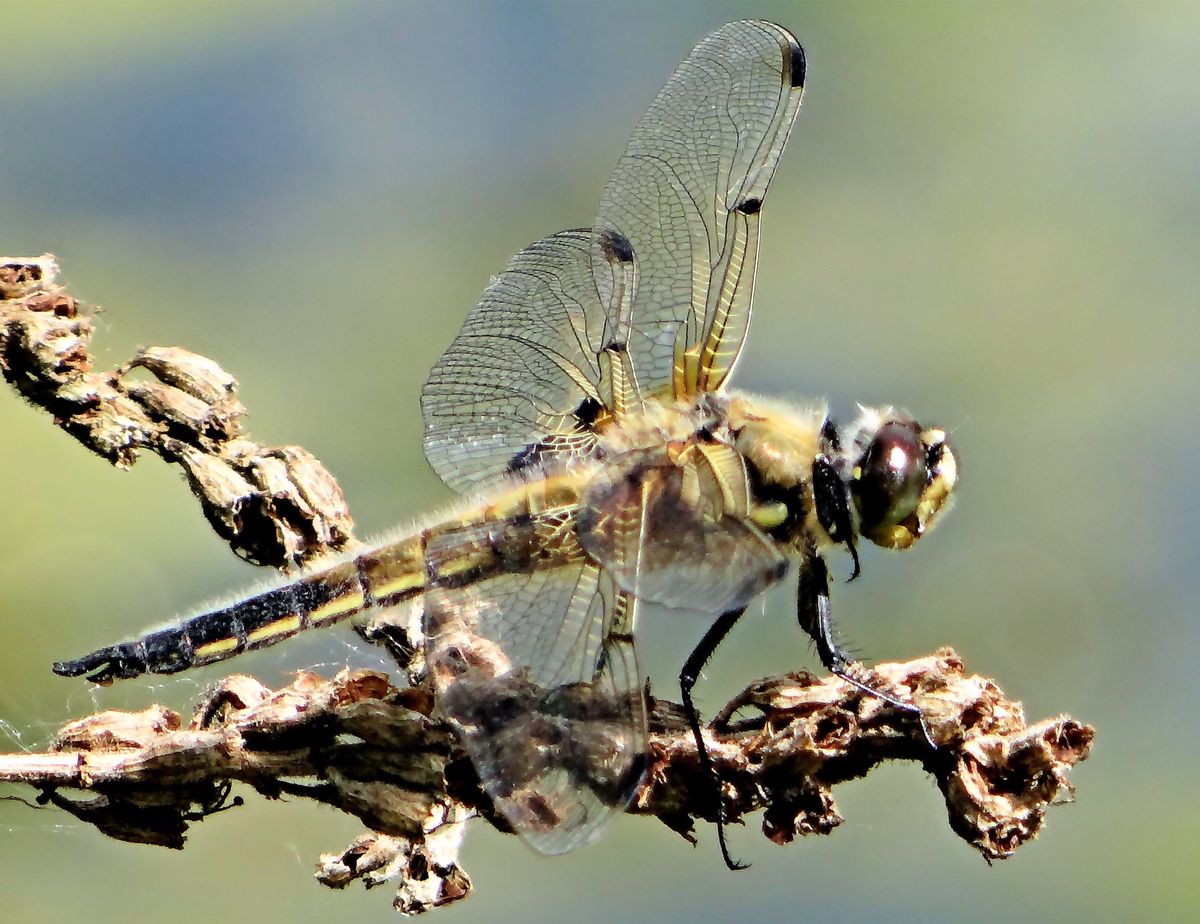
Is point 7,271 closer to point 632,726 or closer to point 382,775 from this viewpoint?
point 382,775

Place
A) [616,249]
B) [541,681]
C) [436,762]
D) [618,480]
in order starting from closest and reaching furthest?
[436,762], [541,681], [618,480], [616,249]

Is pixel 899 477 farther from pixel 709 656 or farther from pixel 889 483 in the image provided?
pixel 709 656

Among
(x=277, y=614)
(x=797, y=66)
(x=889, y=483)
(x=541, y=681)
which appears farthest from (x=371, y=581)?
(x=797, y=66)

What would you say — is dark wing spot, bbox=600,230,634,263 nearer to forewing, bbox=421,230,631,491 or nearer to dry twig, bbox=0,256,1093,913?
forewing, bbox=421,230,631,491

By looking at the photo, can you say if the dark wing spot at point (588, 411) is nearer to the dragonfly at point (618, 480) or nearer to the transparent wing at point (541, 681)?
the dragonfly at point (618, 480)

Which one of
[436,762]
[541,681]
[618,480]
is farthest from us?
[618,480]

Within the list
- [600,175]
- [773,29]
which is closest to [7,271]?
[773,29]
